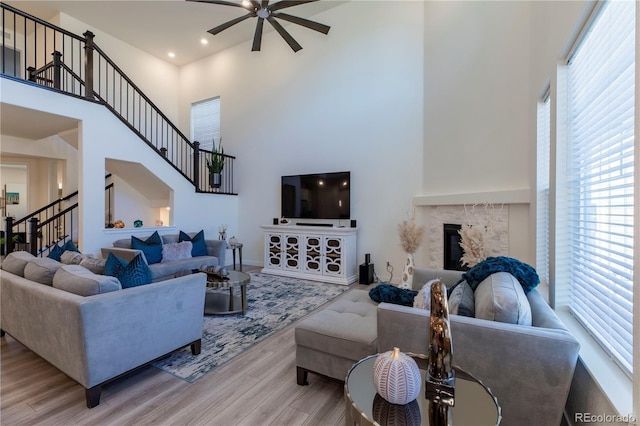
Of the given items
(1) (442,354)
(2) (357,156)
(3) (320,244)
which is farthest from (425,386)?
(2) (357,156)

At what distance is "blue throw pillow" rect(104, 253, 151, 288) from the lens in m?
2.07

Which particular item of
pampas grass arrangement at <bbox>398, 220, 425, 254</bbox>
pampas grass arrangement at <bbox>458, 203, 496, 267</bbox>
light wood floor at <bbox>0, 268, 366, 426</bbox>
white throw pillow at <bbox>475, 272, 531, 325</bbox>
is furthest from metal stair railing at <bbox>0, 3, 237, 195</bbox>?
white throw pillow at <bbox>475, 272, 531, 325</bbox>

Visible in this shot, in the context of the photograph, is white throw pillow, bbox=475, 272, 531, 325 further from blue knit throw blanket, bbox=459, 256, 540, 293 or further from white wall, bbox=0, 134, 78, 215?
white wall, bbox=0, 134, 78, 215

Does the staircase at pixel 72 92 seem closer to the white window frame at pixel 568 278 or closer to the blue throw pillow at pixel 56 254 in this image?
the blue throw pillow at pixel 56 254

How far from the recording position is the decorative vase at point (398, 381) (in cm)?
101

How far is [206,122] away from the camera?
712 centimetres

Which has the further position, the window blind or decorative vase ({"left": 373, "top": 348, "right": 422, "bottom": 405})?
the window blind

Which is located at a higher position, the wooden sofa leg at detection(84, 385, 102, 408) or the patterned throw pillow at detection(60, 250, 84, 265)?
the patterned throw pillow at detection(60, 250, 84, 265)

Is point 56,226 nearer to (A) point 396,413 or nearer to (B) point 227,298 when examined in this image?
(B) point 227,298

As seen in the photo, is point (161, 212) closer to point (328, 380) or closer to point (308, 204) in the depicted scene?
point (308, 204)

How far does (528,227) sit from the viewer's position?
3.41 m

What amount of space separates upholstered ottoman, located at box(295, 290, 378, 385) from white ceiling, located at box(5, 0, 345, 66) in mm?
5417

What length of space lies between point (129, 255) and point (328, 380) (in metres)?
3.35

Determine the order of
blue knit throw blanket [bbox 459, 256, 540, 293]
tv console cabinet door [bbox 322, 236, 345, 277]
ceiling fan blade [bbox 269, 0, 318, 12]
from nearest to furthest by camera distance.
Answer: blue knit throw blanket [bbox 459, 256, 540, 293], ceiling fan blade [bbox 269, 0, 318, 12], tv console cabinet door [bbox 322, 236, 345, 277]
